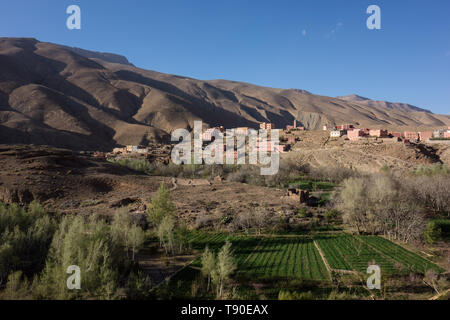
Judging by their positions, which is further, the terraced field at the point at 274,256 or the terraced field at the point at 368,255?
the terraced field at the point at 368,255

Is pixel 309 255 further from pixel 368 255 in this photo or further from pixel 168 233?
pixel 168 233

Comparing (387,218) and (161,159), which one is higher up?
(161,159)

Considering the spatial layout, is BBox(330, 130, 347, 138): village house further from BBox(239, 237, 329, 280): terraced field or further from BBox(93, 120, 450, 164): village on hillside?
BBox(239, 237, 329, 280): terraced field

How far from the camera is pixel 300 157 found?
73375 mm

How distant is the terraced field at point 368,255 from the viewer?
20031 millimetres

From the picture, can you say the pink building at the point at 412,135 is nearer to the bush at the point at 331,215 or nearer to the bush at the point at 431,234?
the bush at the point at 331,215

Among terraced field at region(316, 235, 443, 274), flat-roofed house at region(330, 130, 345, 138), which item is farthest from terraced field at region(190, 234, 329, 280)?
flat-roofed house at region(330, 130, 345, 138)

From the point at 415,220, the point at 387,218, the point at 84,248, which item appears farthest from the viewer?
the point at 387,218

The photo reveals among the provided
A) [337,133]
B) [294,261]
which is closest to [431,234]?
[294,261]

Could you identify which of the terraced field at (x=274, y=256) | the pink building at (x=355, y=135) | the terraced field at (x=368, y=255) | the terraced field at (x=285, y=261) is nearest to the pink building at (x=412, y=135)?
the pink building at (x=355, y=135)

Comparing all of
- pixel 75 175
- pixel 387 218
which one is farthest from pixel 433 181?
pixel 75 175

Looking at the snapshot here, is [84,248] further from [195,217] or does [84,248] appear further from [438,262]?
[438,262]

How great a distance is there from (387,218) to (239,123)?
140 meters

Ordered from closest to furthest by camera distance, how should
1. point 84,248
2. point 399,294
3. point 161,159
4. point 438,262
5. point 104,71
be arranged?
point 84,248
point 399,294
point 438,262
point 161,159
point 104,71
